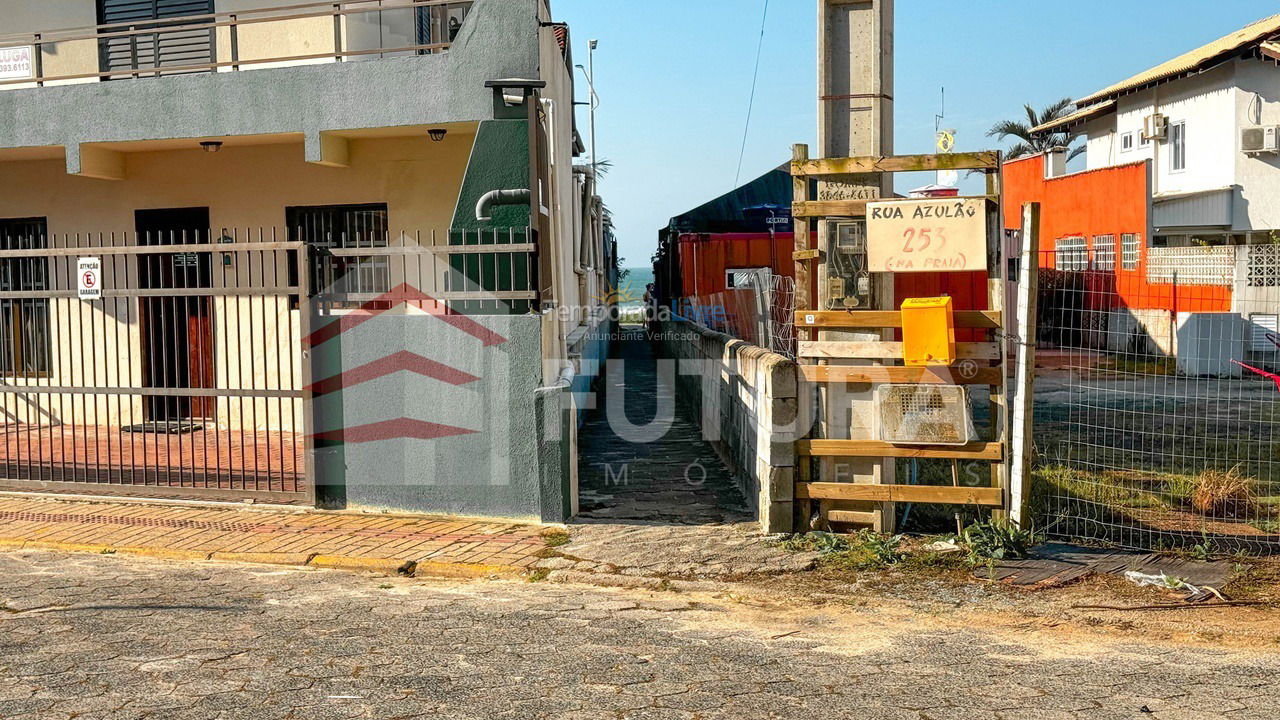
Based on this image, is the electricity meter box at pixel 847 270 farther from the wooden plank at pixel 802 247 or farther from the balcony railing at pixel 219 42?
the balcony railing at pixel 219 42

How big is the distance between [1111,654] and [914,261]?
291cm

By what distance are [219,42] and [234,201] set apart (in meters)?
1.87

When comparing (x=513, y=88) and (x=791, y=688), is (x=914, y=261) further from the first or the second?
(x=513, y=88)

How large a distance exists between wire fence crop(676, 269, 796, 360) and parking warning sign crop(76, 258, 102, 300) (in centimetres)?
549

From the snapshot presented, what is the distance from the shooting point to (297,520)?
8281mm

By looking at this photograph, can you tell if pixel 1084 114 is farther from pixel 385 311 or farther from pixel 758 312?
pixel 385 311

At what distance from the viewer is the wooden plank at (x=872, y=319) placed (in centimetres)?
737

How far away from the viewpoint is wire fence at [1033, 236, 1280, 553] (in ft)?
26.2

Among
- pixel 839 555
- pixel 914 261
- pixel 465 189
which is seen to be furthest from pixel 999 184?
pixel 465 189

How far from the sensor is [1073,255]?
27.3 m

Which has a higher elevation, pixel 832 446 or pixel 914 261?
pixel 914 261

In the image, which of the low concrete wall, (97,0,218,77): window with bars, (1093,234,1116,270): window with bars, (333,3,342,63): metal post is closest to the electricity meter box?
the low concrete wall

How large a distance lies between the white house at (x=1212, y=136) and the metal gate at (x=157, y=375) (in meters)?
21.3

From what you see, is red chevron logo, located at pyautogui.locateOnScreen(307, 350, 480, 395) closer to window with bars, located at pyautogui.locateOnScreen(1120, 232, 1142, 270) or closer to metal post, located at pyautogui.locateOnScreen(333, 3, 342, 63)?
metal post, located at pyautogui.locateOnScreen(333, 3, 342, 63)
